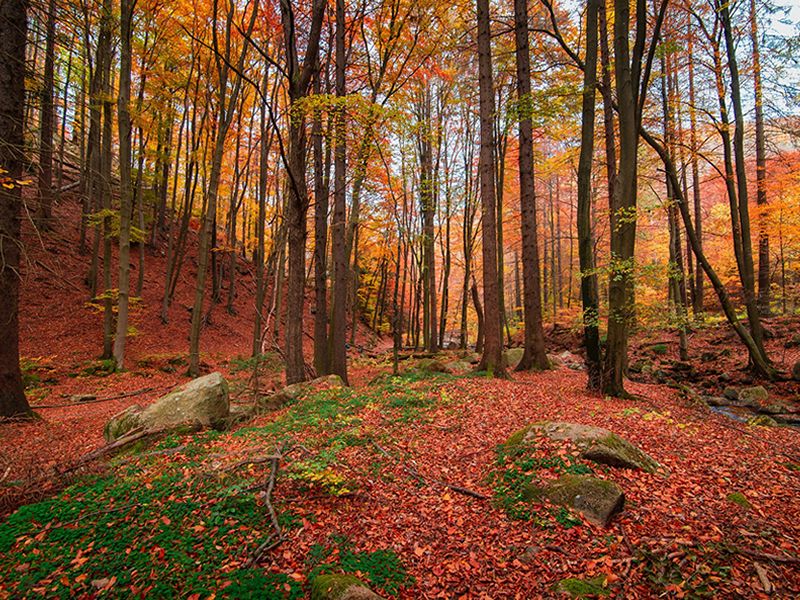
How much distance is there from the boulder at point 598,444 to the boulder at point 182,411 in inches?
190

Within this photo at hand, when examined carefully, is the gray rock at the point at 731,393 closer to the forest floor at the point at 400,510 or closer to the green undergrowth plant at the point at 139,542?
the forest floor at the point at 400,510

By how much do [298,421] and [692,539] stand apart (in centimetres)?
500

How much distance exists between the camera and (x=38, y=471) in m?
3.72

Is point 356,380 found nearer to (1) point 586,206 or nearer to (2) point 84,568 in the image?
(1) point 586,206

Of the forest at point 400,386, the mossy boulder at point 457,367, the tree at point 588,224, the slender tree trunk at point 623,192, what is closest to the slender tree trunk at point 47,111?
the forest at point 400,386

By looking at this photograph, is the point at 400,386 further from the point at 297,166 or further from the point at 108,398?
the point at 108,398

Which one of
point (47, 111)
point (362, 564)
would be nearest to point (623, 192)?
point (362, 564)

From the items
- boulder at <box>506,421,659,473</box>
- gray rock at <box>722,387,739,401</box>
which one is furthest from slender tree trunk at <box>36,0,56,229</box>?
gray rock at <box>722,387,739,401</box>

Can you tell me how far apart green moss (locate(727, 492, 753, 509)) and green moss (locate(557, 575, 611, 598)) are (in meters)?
1.81

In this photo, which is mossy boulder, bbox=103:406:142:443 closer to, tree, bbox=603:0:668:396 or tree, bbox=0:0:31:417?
tree, bbox=0:0:31:417

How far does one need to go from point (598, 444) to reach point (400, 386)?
4709mm

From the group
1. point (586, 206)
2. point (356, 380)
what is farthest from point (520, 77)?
point (356, 380)

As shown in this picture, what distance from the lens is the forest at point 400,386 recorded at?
2.88 metres

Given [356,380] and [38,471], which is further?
[356,380]
